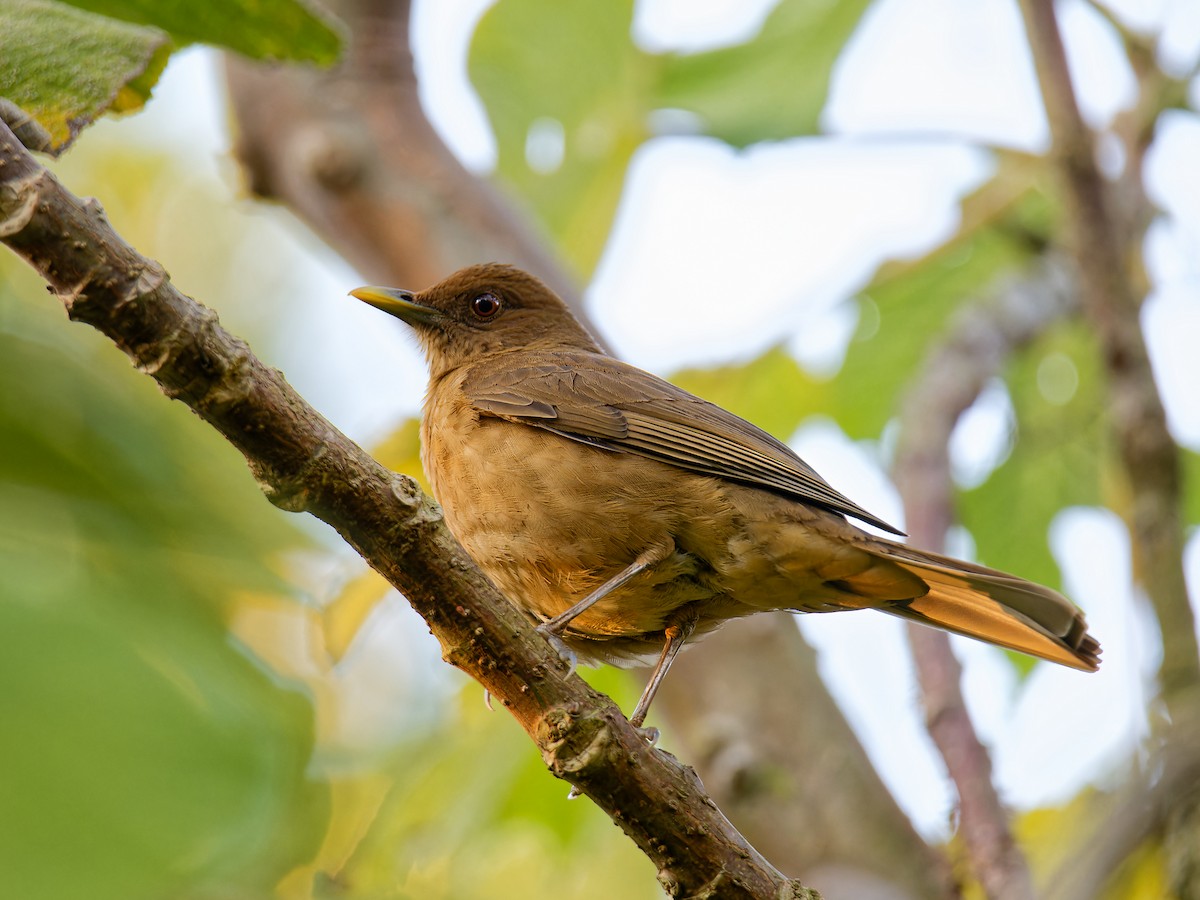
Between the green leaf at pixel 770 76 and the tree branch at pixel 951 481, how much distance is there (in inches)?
48.2

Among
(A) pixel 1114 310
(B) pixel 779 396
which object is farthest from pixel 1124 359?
(B) pixel 779 396

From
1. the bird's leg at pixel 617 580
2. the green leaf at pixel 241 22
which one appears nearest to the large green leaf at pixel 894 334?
the bird's leg at pixel 617 580

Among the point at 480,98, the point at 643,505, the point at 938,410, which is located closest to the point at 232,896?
the point at 643,505

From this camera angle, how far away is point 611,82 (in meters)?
6.00

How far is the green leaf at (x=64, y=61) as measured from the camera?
8.13ft

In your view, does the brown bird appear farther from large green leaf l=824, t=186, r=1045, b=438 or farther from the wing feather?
large green leaf l=824, t=186, r=1045, b=438

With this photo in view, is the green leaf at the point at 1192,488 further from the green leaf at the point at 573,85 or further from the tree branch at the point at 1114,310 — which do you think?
the green leaf at the point at 573,85

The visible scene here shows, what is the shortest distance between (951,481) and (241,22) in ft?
10.5

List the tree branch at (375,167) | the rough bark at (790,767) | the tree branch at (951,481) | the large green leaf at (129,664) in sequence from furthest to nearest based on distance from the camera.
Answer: the tree branch at (375,167)
the rough bark at (790,767)
the tree branch at (951,481)
the large green leaf at (129,664)

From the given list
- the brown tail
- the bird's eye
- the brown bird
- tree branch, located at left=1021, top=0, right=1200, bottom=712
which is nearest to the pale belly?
the brown bird

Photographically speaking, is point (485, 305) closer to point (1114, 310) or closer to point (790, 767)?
point (790, 767)

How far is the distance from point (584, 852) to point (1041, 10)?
12.4 feet

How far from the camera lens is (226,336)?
2480mm

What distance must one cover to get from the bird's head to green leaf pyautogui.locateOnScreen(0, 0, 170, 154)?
9.51ft
